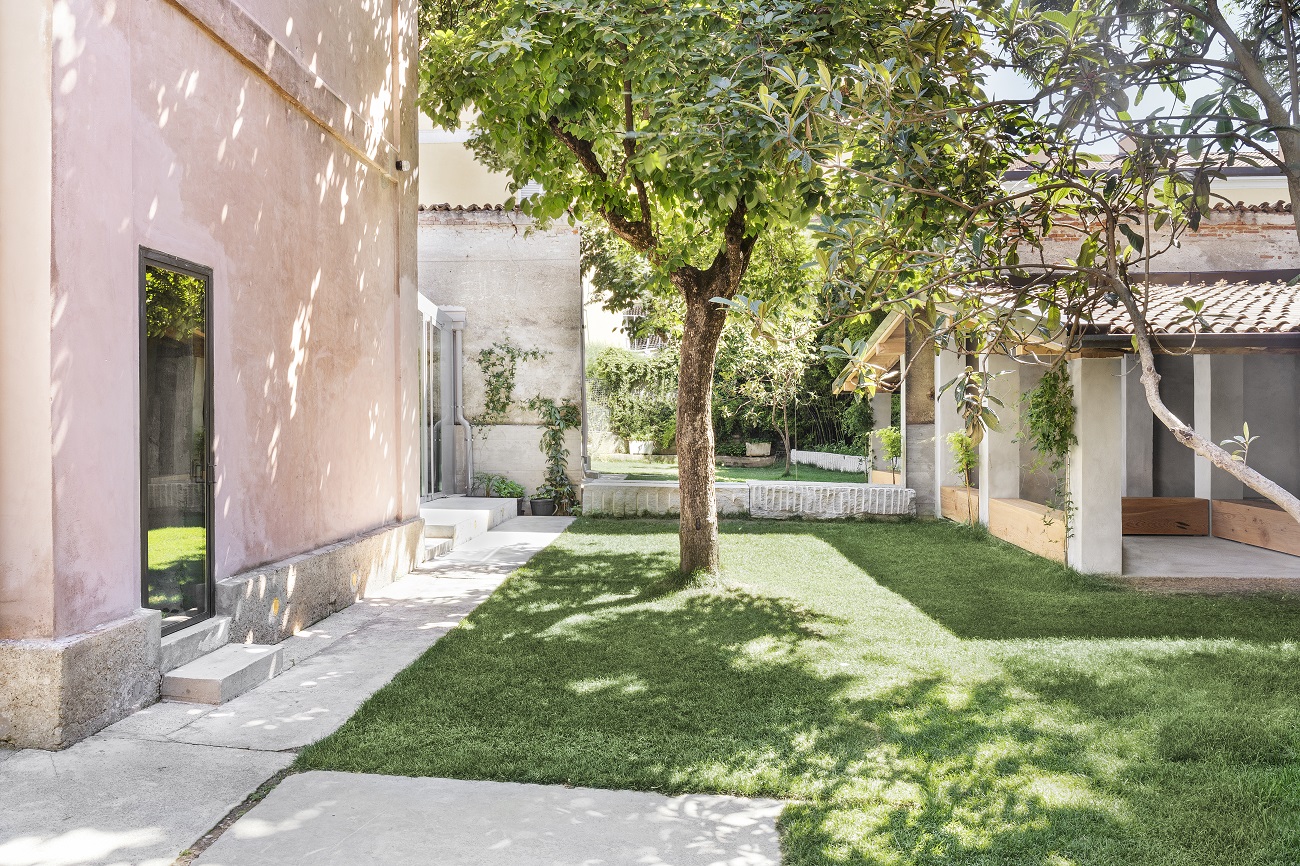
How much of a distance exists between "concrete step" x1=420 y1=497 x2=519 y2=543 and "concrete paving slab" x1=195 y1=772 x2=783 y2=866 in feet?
23.4

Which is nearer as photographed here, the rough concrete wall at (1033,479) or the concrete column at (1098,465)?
the concrete column at (1098,465)

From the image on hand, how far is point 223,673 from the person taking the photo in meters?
4.80

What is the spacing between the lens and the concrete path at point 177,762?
309cm

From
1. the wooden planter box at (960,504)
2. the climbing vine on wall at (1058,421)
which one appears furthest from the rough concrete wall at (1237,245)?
the climbing vine on wall at (1058,421)

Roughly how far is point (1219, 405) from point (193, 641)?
38.8ft

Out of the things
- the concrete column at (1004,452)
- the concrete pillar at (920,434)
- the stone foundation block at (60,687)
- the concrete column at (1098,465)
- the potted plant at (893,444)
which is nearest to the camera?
the stone foundation block at (60,687)

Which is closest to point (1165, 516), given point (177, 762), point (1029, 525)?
point (1029, 525)

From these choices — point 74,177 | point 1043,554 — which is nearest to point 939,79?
point 74,177

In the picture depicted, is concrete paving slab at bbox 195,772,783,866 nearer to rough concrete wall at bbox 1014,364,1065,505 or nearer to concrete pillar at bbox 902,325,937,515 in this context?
rough concrete wall at bbox 1014,364,1065,505

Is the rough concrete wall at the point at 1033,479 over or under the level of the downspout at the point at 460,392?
under

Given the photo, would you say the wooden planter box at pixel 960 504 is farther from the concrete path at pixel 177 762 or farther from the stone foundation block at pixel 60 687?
the stone foundation block at pixel 60 687

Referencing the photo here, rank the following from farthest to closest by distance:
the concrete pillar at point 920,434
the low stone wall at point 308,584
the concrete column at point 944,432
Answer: the concrete pillar at point 920,434
the concrete column at point 944,432
the low stone wall at point 308,584

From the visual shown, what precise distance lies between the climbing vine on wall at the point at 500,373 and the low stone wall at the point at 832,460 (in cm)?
1096

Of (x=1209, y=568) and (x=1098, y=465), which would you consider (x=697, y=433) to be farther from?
(x=1209, y=568)
